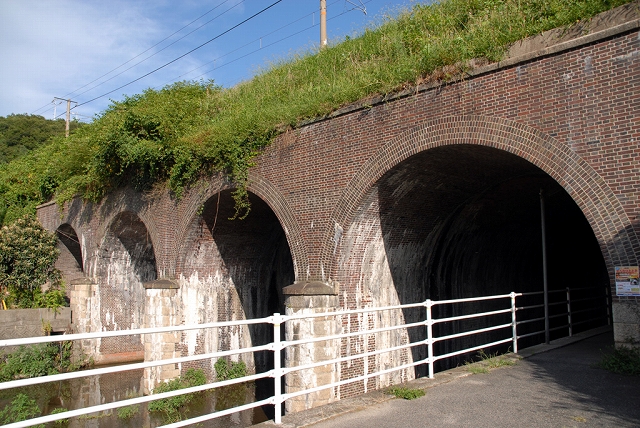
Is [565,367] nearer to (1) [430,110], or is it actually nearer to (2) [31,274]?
(1) [430,110]

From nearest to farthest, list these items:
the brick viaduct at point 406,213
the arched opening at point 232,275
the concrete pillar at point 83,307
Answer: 1. the brick viaduct at point 406,213
2. the arched opening at point 232,275
3. the concrete pillar at point 83,307

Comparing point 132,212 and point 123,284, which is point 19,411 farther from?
point 123,284

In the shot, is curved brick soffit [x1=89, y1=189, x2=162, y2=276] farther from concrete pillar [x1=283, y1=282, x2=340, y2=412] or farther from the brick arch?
concrete pillar [x1=283, y1=282, x2=340, y2=412]

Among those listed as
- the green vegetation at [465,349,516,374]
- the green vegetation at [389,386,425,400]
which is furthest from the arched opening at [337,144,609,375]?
the green vegetation at [389,386,425,400]

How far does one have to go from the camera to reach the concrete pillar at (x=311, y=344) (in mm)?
9367

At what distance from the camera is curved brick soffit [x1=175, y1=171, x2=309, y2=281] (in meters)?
10.3

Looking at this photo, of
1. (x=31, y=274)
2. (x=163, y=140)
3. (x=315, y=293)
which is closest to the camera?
(x=315, y=293)

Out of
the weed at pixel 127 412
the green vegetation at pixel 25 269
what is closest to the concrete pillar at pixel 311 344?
the weed at pixel 127 412

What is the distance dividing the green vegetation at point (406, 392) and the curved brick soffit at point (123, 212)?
9767 millimetres

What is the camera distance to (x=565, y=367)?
23.9ft

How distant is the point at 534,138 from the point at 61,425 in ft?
36.2

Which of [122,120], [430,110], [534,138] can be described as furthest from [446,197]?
[122,120]

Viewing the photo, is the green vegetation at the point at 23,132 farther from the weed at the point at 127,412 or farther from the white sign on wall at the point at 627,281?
the white sign on wall at the point at 627,281

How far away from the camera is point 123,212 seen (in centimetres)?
1600
